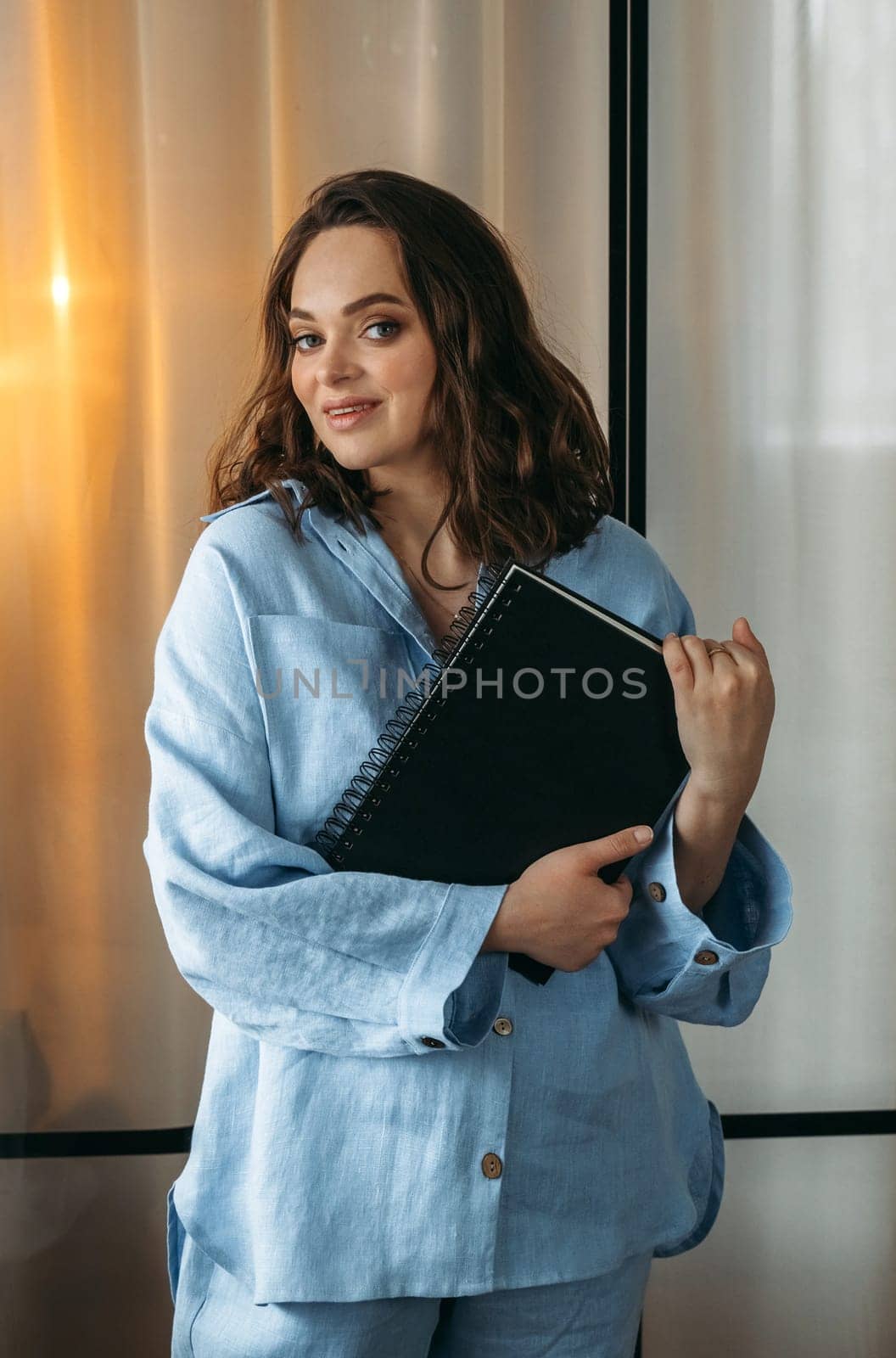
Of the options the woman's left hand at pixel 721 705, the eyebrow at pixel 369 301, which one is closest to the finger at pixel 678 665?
the woman's left hand at pixel 721 705

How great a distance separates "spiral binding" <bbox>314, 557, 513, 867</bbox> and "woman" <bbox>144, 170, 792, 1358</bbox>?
1cm

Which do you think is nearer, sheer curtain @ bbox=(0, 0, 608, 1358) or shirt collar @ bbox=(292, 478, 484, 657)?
shirt collar @ bbox=(292, 478, 484, 657)

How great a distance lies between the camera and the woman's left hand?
35.6 inches

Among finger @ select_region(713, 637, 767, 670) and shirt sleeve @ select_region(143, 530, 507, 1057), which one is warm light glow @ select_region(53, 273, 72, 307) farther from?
finger @ select_region(713, 637, 767, 670)

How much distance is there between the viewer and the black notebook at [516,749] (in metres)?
0.89

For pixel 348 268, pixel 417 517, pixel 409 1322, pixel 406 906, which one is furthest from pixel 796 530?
pixel 409 1322

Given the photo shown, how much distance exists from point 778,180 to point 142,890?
1179 millimetres

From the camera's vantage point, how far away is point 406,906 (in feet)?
2.96

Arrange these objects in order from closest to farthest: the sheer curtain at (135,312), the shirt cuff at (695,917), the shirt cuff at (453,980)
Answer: the shirt cuff at (453,980)
the shirt cuff at (695,917)
the sheer curtain at (135,312)

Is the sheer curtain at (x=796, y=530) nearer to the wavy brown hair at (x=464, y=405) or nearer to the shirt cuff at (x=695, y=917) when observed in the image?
the wavy brown hair at (x=464, y=405)

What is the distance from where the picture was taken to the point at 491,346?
1055 mm

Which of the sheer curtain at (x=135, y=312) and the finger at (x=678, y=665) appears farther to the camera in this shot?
the sheer curtain at (x=135, y=312)

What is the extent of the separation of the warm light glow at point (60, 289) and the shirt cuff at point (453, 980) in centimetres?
93

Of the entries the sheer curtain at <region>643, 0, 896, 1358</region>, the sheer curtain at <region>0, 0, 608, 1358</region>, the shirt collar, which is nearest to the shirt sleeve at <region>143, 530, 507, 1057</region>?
the shirt collar
